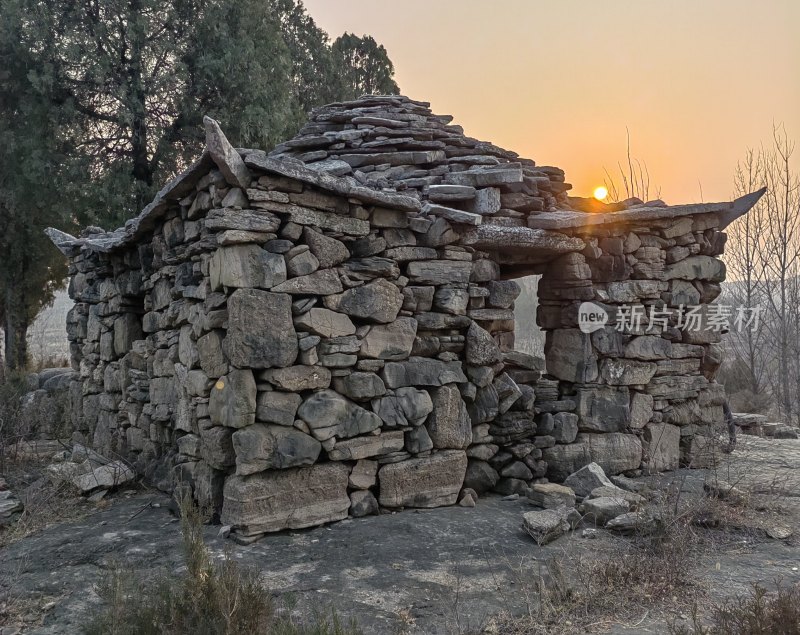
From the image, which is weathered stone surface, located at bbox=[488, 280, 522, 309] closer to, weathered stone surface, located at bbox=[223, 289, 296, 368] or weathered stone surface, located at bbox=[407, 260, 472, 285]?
weathered stone surface, located at bbox=[407, 260, 472, 285]

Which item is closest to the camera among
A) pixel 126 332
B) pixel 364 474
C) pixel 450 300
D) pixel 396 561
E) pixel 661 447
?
pixel 396 561

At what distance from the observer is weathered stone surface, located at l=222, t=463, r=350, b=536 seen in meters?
4.22

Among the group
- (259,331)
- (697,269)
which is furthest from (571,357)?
(259,331)

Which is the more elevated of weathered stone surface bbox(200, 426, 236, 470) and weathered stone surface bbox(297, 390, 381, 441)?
weathered stone surface bbox(297, 390, 381, 441)

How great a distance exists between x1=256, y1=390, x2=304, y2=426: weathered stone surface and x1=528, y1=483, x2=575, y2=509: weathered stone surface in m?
2.12

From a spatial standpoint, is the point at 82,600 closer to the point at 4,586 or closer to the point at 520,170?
the point at 4,586

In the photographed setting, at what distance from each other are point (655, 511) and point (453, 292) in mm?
2234

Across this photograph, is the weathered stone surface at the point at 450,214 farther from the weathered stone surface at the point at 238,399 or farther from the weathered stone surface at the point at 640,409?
the weathered stone surface at the point at 640,409

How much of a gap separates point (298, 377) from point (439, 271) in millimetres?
1511

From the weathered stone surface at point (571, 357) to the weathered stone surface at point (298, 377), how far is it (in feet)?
8.31

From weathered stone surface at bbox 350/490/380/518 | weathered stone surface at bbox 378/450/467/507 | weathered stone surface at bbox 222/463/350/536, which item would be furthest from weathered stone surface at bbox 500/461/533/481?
weathered stone surface at bbox 222/463/350/536

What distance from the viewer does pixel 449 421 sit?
16.6 feet

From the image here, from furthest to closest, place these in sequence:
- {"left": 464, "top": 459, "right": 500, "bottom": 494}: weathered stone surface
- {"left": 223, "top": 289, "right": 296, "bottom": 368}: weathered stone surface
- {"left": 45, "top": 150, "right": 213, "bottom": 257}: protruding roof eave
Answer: {"left": 464, "top": 459, "right": 500, "bottom": 494}: weathered stone surface → {"left": 45, "top": 150, "right": 213, "bottom": 257}: protruding roof eave → {"left": 223, "top": 289, "right": 296, "bottom": 368}: weathered stone surface

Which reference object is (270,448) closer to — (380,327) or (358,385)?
(358,385)
